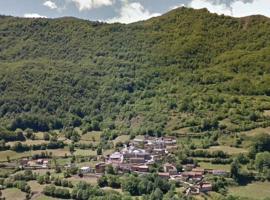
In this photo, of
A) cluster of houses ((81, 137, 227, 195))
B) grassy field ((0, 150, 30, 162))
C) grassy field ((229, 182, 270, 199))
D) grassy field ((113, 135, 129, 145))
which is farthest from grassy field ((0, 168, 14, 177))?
grassy field ((229, 182, 270, 199))

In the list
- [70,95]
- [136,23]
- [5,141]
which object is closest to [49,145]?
[5,141]

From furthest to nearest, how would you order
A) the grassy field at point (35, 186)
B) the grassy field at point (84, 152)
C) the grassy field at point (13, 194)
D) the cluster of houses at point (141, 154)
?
the grassy field at point (84, 152) → the cluster of houses at point (141, 154) → the grassy field at point (35, 186) → the grassy field at point (13, 194)

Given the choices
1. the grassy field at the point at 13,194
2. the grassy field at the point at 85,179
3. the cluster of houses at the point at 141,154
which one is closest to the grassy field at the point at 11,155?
the cluster of houses at the point at 141,154

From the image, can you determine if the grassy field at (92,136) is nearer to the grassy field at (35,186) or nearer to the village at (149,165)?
the village at (149,165)

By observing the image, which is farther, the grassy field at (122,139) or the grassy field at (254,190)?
the grassy field at (122,139)

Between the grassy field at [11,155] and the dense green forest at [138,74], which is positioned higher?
the dense green forest at [138,74]

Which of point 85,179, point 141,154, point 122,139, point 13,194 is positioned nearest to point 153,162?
point 141,154
